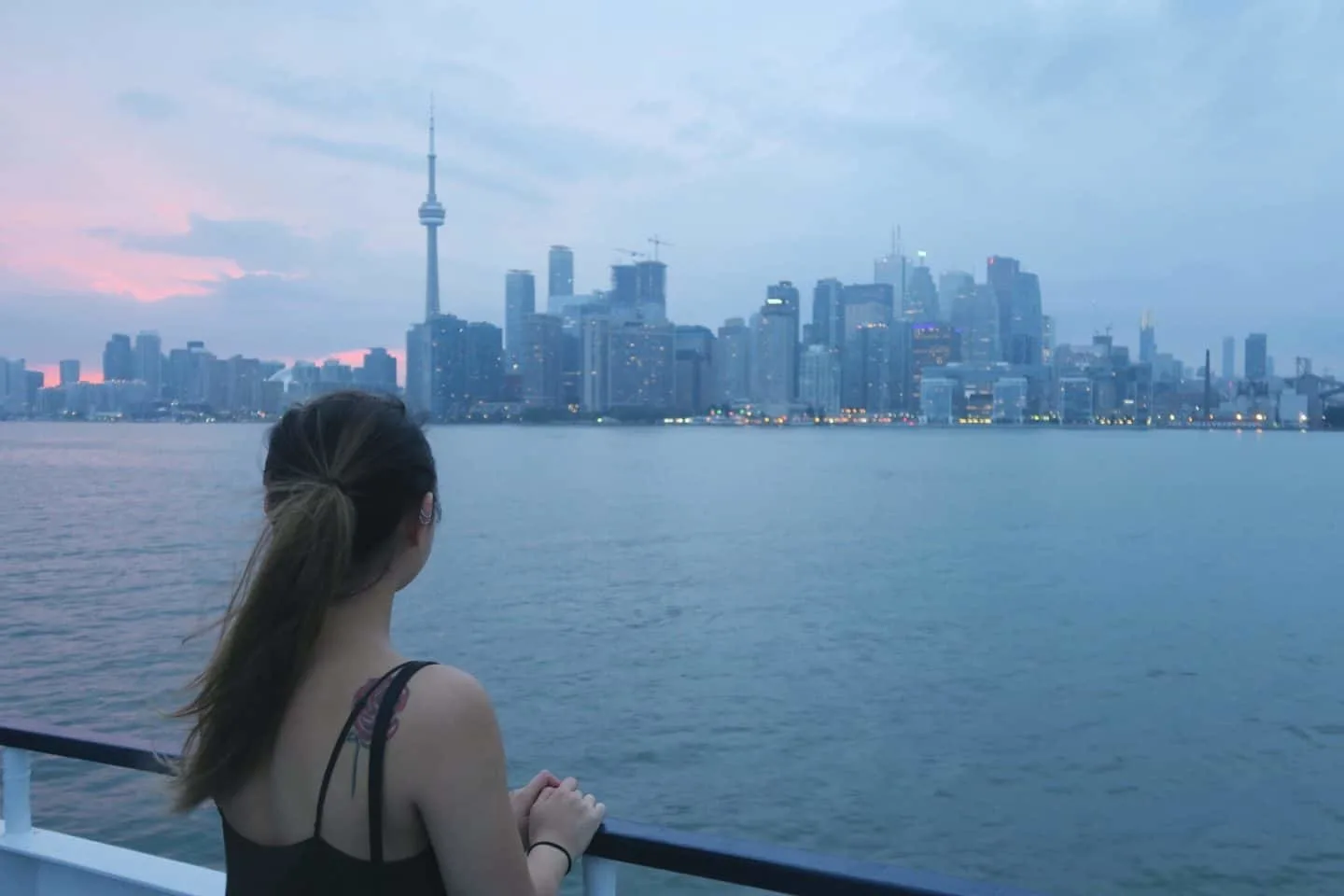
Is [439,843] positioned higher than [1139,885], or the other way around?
[439,843]

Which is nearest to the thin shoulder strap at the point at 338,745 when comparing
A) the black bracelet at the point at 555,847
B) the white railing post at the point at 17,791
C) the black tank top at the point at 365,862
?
the black tank top at the point at 365,862

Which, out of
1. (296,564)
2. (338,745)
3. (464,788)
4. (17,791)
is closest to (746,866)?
(464,788)

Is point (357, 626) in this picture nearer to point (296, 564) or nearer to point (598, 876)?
point (296, 564)

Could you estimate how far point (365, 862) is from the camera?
1.37 metres

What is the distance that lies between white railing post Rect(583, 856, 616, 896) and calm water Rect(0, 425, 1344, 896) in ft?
2.33

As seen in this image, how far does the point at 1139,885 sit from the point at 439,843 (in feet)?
→ 31.3

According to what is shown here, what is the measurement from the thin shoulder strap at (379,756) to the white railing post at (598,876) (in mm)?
546

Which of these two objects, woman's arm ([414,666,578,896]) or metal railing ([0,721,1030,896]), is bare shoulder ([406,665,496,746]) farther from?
metal railing ([0,721,1030,896])

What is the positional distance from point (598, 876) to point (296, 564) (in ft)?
2.50

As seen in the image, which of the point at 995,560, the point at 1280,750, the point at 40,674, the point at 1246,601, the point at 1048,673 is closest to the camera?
the point at 1280,750

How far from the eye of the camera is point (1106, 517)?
41188mm

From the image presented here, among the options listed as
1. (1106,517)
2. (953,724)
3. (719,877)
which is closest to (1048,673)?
(953,724)

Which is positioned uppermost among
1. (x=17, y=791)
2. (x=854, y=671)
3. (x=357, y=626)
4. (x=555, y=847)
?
(x=357, y=626)

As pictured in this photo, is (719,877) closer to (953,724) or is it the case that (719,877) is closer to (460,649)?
(953,724)
